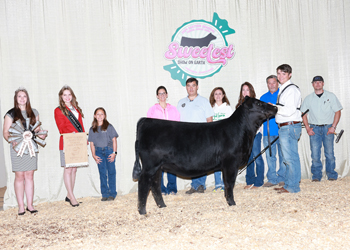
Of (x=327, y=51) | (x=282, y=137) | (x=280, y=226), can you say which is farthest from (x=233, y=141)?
(x=327, y=51)

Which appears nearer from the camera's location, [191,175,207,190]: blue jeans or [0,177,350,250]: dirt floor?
[0,177,350,250]: dirt floor

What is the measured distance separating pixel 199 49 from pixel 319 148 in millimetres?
2799

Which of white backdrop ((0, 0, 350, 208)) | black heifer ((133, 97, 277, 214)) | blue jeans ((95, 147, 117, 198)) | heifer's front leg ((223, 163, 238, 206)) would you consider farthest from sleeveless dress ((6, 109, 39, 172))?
heifer's front leg ((223, 163, 238, 206))

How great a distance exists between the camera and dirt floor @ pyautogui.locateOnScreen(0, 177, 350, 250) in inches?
96.5

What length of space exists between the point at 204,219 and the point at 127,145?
244 cm

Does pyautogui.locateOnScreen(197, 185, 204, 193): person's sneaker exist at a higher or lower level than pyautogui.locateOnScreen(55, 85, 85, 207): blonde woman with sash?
lower

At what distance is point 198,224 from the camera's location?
9.43 feet

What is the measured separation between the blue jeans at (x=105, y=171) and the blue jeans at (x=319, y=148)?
139 inches

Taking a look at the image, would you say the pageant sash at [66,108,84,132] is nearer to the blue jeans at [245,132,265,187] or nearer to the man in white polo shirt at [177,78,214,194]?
the man in white polo shirt at [177,78,214,194]

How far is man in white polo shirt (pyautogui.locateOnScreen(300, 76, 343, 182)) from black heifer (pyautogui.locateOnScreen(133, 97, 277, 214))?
6.20ft

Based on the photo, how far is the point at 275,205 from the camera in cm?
353

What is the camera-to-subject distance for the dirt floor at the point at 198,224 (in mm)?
2451

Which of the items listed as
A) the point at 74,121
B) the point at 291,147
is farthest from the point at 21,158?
the point at 291,147

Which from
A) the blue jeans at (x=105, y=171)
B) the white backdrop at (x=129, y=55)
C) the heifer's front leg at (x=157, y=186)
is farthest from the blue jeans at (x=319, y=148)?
the blue jeans at (x=105, y=171)
